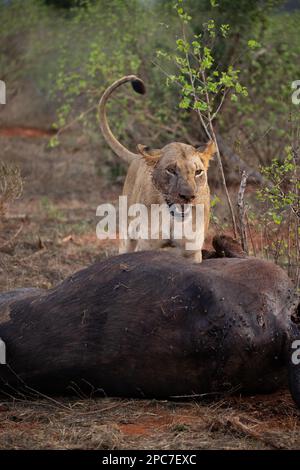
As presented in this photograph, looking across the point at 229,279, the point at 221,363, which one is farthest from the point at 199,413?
the point at 229,279

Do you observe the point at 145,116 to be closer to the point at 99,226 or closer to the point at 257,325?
the point at 99,226

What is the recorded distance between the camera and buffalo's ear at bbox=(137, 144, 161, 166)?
16.7 feet

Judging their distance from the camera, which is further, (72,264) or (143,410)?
(72,264)

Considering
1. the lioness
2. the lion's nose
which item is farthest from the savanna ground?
the lion's nose

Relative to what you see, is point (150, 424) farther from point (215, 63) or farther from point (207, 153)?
point (215, 63)

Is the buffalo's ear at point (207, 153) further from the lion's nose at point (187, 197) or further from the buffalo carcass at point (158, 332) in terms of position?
the buffalo carcass at point (158, 332)

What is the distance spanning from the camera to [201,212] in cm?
506

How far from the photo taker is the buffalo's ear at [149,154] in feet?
16.7

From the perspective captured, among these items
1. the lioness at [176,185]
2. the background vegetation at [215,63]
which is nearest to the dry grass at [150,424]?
the lioness at [176,185]

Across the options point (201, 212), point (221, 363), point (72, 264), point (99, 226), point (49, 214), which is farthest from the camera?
point (49, 214)

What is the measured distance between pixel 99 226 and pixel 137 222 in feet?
13.9

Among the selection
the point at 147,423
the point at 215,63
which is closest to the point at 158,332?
the point at 147,423

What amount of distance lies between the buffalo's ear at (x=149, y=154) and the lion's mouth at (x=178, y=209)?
1.17 ft
